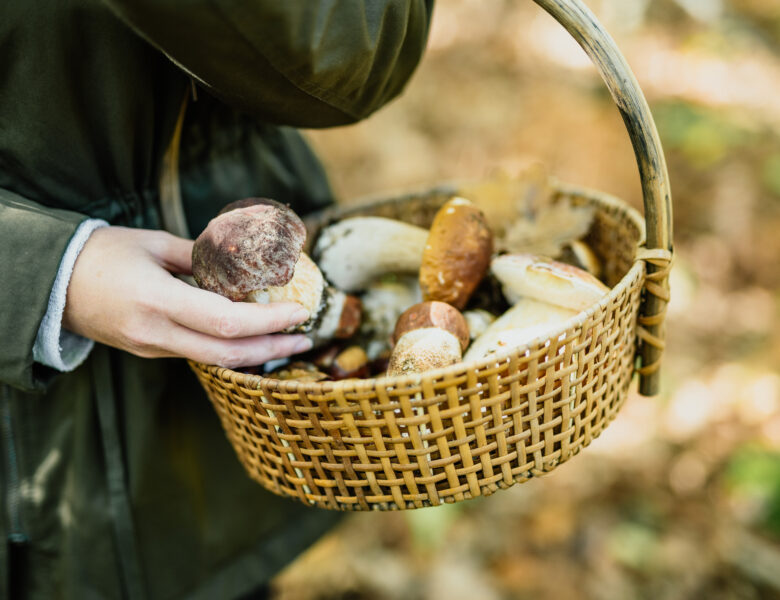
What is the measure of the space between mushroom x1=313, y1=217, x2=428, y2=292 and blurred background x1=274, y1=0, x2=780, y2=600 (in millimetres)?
225

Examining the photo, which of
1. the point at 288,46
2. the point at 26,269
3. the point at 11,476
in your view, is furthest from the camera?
the point at 11,476

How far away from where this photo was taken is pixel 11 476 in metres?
0.95

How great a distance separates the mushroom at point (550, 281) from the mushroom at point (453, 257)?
4cm

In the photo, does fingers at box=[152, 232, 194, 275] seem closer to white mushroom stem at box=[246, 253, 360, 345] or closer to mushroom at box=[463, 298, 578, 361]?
white mushroom stem at box=[246, 253, 360, 345]

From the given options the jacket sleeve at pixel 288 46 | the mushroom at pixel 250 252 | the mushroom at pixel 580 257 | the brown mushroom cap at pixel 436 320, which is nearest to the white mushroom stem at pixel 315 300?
the mushroom at pixel 250 252

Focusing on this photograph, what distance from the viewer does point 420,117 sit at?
3350 mm

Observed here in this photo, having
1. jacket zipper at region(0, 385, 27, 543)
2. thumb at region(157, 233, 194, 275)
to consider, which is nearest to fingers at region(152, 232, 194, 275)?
thumb at region(157, 233, 194, 275)

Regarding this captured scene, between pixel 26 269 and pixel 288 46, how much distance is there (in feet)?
1.34

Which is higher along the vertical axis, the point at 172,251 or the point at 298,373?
the point at 172,251

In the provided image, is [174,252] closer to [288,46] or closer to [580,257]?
[288,46]

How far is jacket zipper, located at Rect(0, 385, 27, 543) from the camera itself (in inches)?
36.4

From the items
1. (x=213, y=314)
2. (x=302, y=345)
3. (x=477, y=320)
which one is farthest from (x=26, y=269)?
(x=477, y=320)

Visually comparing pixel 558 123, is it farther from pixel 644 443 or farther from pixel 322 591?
pixel 322 591

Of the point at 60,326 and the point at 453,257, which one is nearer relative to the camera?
the point at 60,326
